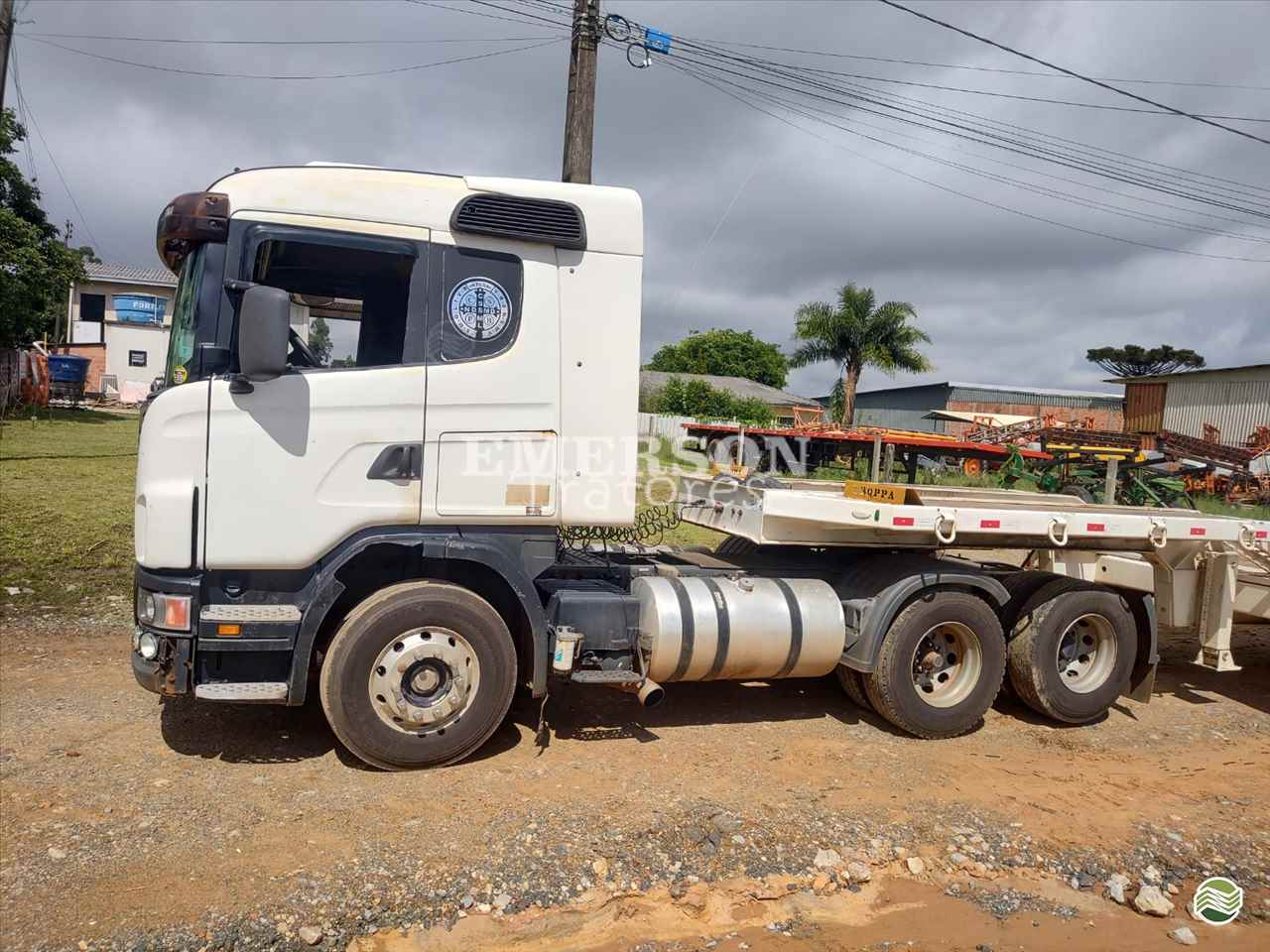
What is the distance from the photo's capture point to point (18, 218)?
22344mm

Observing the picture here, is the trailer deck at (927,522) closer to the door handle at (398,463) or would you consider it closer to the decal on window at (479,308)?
the decal on window at (479,308)

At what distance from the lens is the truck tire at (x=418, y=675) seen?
4.48m

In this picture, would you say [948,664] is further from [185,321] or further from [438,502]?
[185,321]

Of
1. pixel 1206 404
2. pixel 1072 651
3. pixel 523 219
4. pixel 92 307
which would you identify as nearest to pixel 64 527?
pixel 523 219

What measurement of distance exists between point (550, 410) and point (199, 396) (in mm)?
1719

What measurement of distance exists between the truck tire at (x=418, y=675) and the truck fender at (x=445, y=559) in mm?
128

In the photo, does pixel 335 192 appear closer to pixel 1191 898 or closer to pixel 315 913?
pixel 315 913

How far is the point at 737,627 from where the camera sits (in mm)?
5227

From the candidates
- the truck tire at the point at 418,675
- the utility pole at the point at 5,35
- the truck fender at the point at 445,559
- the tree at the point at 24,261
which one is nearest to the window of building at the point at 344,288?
the truck fender at the point at 445,559

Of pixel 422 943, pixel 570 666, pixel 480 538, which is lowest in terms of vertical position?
pixel 422 943

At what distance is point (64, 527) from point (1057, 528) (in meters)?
9.63

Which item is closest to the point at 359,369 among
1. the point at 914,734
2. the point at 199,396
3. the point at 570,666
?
the point at 199,396

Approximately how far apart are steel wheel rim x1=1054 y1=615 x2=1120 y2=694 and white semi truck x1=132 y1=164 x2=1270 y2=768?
701 mm

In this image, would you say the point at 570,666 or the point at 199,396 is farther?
the point at 570,666
